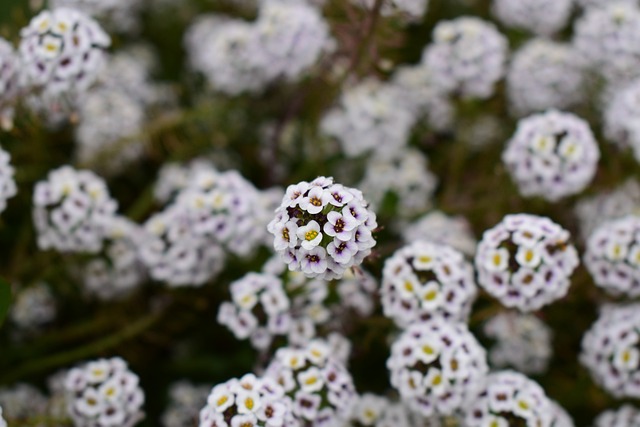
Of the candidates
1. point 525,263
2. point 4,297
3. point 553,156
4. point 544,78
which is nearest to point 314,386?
point 525,263

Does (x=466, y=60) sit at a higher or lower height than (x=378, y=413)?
higher

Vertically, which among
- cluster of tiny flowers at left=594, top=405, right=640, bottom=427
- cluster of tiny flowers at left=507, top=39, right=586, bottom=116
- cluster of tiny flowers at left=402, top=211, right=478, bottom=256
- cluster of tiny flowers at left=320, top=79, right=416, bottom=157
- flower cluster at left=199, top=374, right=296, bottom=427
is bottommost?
cluster of tiny flowers at left=594, top=405, right=640, bottom=427

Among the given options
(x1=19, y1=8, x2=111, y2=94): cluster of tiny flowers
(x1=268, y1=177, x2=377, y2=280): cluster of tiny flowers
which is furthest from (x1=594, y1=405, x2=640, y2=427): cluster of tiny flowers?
(x1=19, y1=8, x2=111, y2=94): cluster of tiny flowers

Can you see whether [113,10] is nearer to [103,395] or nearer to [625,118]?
[103,395]

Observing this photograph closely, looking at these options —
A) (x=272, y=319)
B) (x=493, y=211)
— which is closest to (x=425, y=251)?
(x=272, y=319)

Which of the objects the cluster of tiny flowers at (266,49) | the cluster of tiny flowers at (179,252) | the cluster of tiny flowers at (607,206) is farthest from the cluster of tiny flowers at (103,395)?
the cluster of tiny flowers at (607,206)

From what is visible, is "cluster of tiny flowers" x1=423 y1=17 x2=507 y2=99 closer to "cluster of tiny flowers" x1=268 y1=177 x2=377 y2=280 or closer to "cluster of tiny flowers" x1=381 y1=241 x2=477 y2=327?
"cluster of tiny flowers" x1=381 y1=241 x2=477 y2=327
